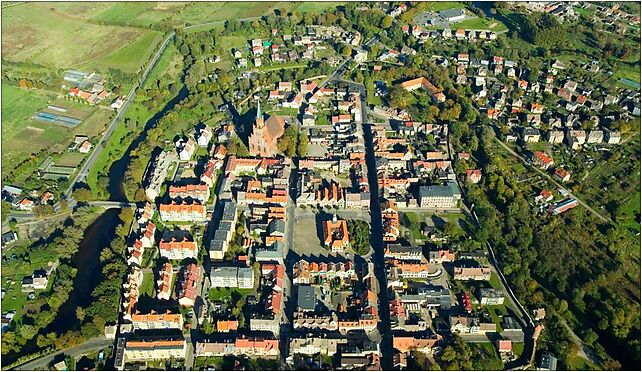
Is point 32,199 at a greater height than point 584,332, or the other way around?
point 32,199

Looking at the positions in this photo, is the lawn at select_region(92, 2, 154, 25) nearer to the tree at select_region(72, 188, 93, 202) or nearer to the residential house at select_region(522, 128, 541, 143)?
the tree at select_region(72, 188, 93, 202)

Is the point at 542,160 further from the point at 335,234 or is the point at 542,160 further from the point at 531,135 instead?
the point at 335,234

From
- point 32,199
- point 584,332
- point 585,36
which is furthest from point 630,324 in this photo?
point 585,36

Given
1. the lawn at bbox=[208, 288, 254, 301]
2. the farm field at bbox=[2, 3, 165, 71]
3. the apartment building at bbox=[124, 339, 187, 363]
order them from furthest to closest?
the farm field at bbox=[2, 3, 165, 71], the lawn at bbox=[208, 288, 254, 301], the apartment building at bbox=[124, 339, 187, 363]

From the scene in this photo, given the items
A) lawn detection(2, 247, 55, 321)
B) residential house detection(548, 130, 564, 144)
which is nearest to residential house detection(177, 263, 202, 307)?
lawn detection(2, 247, 55, 321)

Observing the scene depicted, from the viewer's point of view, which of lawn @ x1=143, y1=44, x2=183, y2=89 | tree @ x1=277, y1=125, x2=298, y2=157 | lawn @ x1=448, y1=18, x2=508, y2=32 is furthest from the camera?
lawn @ x1=448, y1=18, x2=508, y2=32

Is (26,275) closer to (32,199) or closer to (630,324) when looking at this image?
(32,199)
